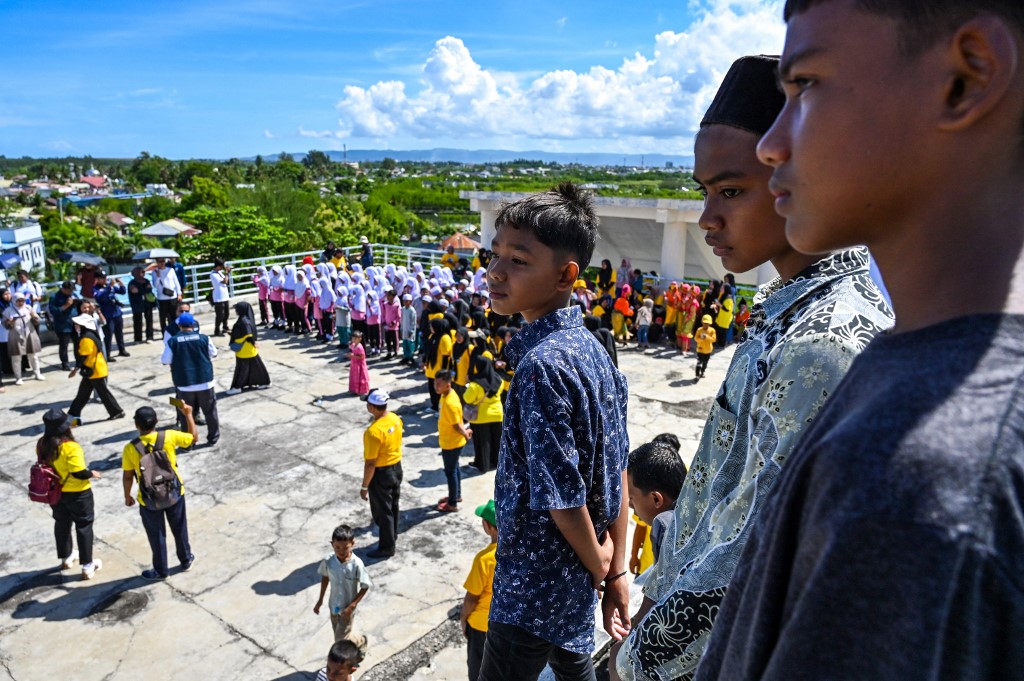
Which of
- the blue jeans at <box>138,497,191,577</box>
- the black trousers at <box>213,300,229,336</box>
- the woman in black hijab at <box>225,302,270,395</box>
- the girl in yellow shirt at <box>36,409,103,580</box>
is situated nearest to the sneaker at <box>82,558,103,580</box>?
the girl in yellow shirt at <box>36,409,103,580</box>

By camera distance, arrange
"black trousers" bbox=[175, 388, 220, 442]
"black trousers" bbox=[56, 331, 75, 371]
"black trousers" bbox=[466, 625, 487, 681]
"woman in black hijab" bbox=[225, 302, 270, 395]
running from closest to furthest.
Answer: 1. "black trousers" bbox=[466, 625, 487, 681]
2. "black trousers" bbox=[175, 388, 220, 442]
3. "woman in black hijab" bbox=[225, 302, 270, 395]
4. "black trousers" bbox=[56, 331, 75, 371]

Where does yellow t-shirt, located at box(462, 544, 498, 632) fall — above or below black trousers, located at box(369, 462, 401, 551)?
above

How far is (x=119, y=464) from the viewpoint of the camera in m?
7.95

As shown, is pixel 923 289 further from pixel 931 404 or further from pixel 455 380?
pixel 455 380

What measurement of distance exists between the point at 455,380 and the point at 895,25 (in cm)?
831

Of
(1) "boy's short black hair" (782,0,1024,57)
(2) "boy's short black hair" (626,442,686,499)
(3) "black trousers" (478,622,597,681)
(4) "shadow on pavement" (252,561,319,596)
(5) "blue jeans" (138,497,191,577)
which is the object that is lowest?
(4) "shadow on pavement" (252,561,319,596)

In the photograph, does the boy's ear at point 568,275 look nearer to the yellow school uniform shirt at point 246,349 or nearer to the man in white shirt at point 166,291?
the yellow school uniform shirt at point 246,349

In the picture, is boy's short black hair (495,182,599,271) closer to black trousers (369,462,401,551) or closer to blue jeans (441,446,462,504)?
black trousers (369,462,401,551)

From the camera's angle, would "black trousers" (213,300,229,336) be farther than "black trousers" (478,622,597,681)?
Yes

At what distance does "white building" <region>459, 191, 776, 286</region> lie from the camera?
52.4 feet

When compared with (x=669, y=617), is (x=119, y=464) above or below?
below

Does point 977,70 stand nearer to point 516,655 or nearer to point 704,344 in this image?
point 516,655

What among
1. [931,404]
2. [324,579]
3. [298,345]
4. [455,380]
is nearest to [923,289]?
[931,404]

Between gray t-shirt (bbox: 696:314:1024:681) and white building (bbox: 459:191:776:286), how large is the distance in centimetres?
1442
